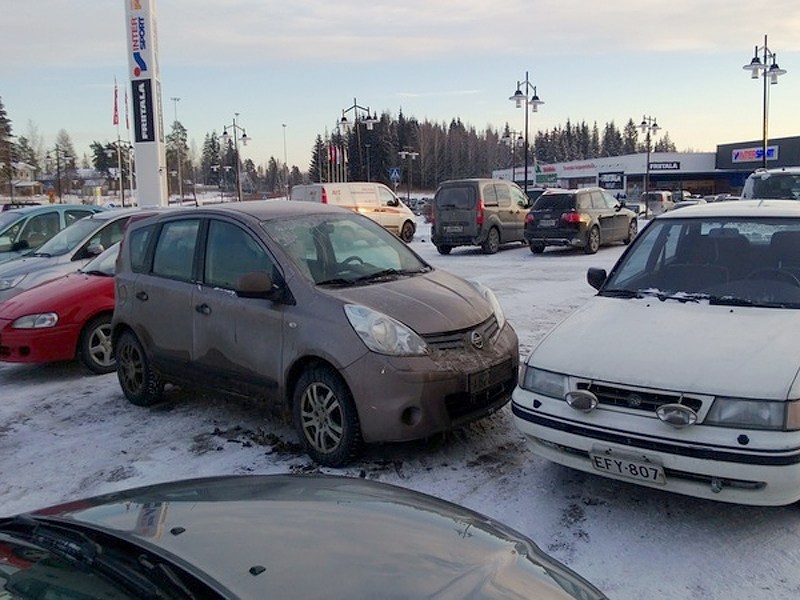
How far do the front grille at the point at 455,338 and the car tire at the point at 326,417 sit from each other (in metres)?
0.62

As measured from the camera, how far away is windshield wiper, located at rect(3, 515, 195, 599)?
1.56m

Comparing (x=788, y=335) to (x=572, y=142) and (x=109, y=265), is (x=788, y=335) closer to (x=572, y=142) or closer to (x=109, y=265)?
(x=109, y=265)

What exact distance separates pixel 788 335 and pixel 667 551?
4.49 ft

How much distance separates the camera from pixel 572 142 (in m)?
137

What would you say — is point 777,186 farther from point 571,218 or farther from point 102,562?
point 102,562

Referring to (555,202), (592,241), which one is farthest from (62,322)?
(592,241)

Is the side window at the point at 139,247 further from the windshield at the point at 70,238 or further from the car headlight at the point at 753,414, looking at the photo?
the car headlight at the point at 753,414

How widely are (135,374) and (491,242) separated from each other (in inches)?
531

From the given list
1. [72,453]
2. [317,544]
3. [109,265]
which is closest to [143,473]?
[72,453]

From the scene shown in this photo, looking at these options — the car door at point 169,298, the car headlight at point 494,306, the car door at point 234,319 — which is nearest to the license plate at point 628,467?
the car headlight at point 494,306

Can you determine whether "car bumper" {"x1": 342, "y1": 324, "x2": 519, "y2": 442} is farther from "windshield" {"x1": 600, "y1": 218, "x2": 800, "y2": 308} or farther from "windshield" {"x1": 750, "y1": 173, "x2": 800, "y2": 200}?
"windshield" {"x1": 750, "y1": 173, "x2": 800, "y2": 200}

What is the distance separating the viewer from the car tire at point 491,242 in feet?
60.9

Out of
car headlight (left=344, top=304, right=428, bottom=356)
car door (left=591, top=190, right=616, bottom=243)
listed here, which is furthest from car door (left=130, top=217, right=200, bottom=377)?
car door (left=591, top=190, right=616, bottom=243)

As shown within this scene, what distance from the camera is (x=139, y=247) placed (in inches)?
248
